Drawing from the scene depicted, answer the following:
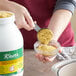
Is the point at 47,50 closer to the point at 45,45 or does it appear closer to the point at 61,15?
the point at 45,45

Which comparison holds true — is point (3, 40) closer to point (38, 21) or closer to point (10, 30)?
point (10, 30)

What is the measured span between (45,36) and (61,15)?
0.28m

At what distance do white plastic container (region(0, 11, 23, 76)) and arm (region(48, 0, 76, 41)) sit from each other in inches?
20.3

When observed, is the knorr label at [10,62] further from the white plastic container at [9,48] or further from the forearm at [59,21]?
the forearm at [59,21]

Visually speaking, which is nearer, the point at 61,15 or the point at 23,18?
the point at 23,18

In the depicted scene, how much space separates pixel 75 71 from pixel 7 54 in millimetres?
236

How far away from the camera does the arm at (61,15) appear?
3.84 feet

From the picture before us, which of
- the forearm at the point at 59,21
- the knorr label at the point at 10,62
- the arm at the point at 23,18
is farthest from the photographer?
the forearm at the point at 59,21

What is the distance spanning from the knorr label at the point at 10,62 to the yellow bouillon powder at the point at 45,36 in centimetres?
29

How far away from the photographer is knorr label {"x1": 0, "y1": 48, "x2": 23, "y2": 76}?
0.63 m

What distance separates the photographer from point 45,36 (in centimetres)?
96

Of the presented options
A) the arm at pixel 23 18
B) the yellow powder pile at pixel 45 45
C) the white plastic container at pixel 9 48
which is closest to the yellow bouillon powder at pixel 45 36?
the yellow powder pile at pixel 45 45

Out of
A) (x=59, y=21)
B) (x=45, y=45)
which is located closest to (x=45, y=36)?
(x=45, y=45)

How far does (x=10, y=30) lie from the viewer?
0.65 metres
